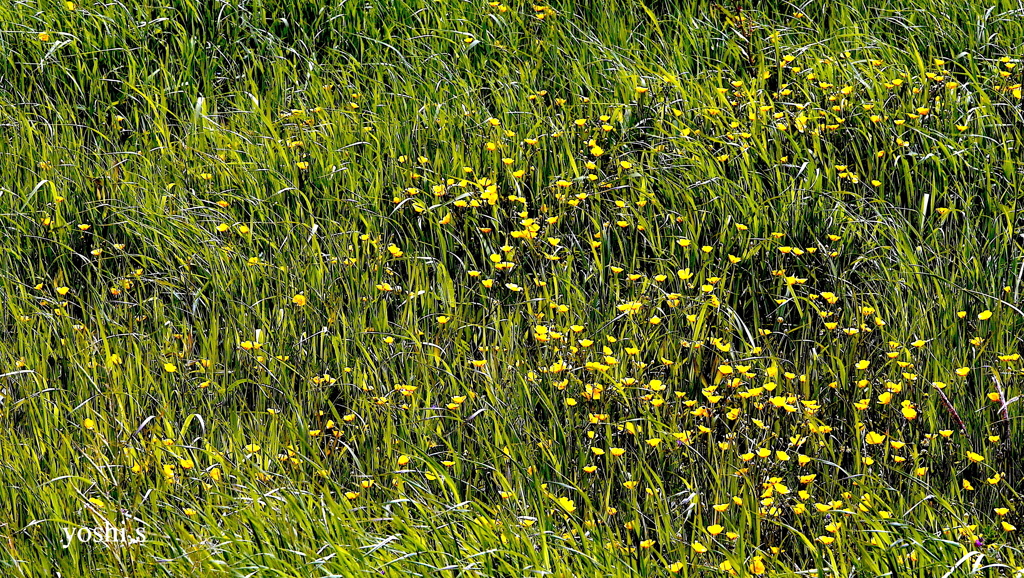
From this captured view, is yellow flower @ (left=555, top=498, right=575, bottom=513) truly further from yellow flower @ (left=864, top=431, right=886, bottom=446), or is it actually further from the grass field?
yellow flower @ (left=864, top=431, right=886, bottom=446)

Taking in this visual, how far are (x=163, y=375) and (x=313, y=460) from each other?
0.50m

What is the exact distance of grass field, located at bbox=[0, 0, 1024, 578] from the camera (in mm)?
2127

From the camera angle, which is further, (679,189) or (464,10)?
(464,10)

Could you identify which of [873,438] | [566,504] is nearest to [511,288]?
[566,504]

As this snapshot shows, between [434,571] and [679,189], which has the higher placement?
[679,189]

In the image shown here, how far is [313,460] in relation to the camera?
2379 mm

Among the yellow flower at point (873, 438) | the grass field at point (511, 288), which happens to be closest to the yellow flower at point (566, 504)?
the grass field at point (511, 288)

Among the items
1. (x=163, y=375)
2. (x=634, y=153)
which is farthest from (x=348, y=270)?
(x=634, y=153)

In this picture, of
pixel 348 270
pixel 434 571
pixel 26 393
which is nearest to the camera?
pixel 434 571

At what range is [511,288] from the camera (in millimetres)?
2816

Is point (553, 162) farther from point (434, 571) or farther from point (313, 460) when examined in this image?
point (434, 571)

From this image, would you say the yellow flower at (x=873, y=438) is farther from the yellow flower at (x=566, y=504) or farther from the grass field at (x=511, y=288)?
the yellow flower at (x=566, y=504)

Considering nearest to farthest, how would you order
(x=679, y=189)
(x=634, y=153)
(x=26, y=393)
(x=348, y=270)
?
1. (x=26, y=393)
2. (x=348, y=270)
3. (x=679, y=189)
4. (x=634, y=153)

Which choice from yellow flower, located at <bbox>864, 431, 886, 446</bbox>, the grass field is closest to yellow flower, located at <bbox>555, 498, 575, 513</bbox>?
the grass field
